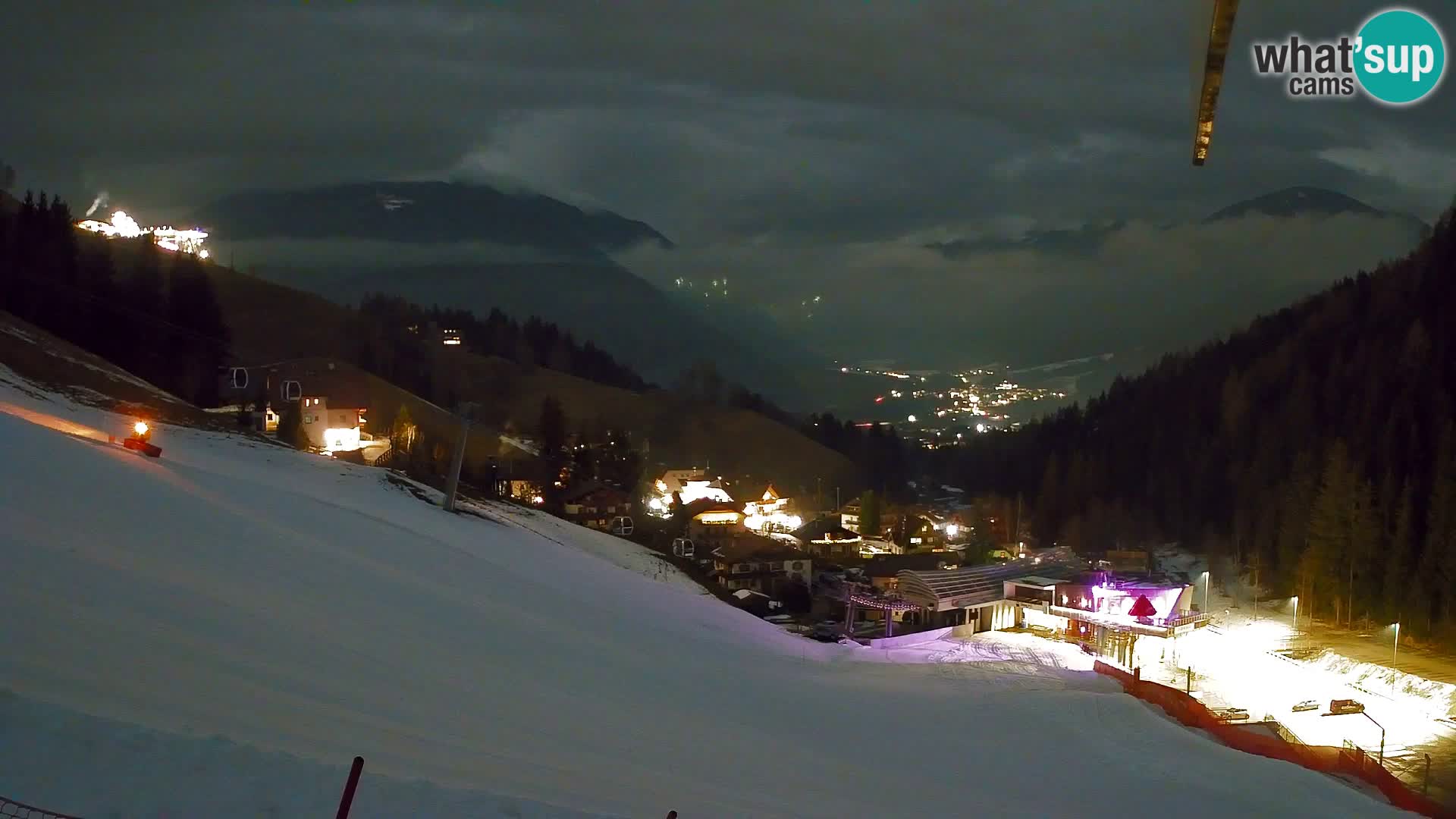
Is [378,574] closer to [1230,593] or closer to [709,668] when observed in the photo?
[709,668]

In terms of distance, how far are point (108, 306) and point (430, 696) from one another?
136 feet

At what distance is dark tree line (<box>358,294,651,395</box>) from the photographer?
109m

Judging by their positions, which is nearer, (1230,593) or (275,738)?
(275,738)

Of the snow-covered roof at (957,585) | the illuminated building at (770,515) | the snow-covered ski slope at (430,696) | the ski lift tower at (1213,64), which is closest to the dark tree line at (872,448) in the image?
the illuminated building at (770,515)

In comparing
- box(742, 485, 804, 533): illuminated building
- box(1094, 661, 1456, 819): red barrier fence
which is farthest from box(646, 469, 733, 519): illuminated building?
box(1094, 661, 1456, 819): red barrier fence

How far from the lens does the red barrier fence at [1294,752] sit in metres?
14.3

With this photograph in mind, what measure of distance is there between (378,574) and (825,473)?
2870 inches

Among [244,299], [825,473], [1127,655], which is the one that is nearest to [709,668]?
[1127,655]

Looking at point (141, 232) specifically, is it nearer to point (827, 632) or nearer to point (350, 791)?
point (827, 632)

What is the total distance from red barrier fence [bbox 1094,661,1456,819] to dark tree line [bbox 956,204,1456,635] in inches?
899

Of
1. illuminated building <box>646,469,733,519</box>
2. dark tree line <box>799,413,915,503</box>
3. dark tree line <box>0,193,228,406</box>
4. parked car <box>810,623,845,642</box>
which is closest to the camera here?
parked car <box>810,623,845,642</box>

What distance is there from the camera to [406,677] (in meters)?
10.2

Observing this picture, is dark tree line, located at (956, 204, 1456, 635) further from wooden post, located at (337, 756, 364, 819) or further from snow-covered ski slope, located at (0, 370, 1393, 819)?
wooden post, located at (337, 756, 364, 819)

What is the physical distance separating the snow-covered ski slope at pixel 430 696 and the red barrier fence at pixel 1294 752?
0.79 meters
